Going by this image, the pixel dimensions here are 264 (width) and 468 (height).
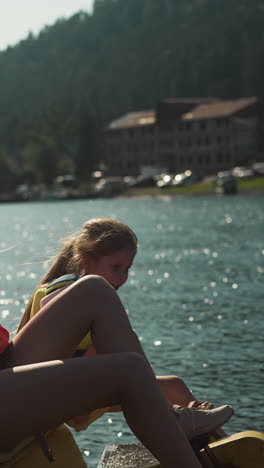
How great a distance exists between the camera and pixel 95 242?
521 cm

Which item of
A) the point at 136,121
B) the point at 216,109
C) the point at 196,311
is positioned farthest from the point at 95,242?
the point at 136,121

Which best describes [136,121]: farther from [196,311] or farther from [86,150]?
[196,311]

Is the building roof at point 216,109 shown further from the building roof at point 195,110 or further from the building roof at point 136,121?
the building roof at point 136,121

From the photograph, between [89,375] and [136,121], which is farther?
[136,121]

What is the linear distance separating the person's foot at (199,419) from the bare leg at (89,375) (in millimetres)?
362

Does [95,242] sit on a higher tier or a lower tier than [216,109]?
higher

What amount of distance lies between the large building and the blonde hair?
158100 mm

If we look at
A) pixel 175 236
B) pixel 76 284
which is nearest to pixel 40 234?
pixel 175 236

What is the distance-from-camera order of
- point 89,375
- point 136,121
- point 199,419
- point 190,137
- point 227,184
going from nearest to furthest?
point 89,375
point 199,419
point 227,184
point 190,137
point 136,121

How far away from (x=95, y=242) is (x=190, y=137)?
163980 mm

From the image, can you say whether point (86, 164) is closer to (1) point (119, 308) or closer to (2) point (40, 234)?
(2) point (40, 234)

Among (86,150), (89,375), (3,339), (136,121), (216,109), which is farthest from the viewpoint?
(86,150)

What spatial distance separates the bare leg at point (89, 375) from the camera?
4383 mm

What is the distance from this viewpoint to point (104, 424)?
1064 cm
